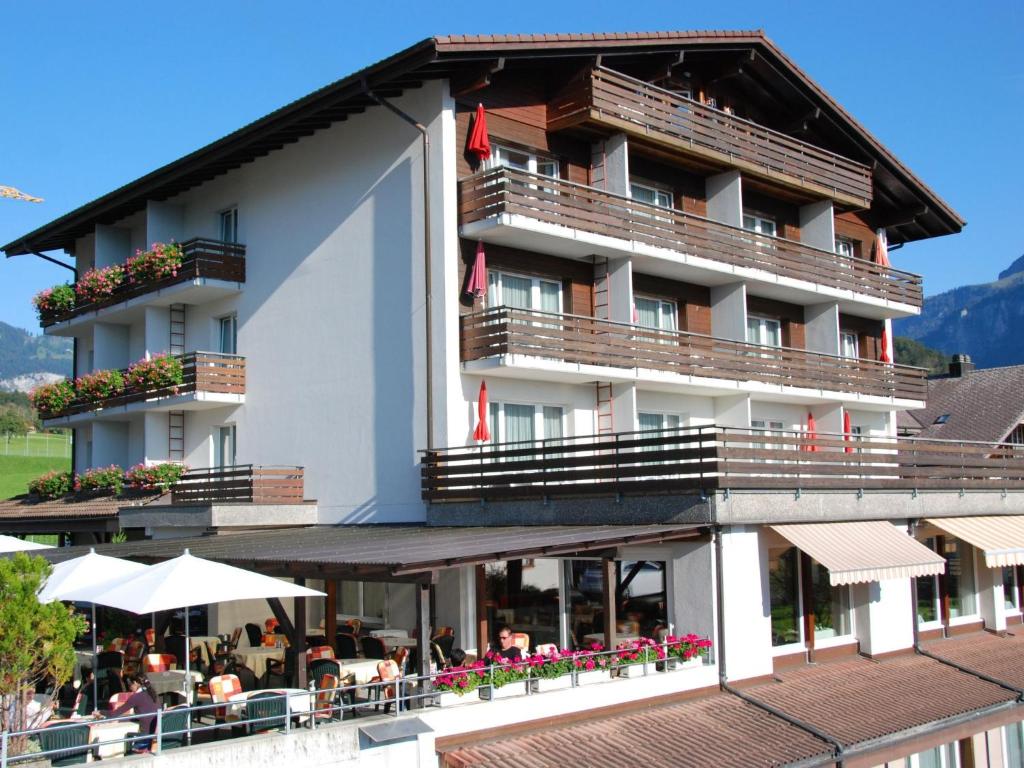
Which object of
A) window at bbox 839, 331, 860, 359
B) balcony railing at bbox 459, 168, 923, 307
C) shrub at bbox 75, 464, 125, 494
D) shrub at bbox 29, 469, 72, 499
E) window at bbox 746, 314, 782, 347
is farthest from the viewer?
window at bbox 839, 331, 860, 359

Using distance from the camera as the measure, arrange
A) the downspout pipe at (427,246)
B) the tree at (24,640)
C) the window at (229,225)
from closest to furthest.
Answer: the tree at (24,640) → the downspout pipe at (427,246) → the window at (229,225)

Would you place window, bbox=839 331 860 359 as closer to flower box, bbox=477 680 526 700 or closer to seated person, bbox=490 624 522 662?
seated person, bbox=490 624 522 662

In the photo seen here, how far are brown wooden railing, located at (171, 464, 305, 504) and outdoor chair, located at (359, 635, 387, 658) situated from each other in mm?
6313

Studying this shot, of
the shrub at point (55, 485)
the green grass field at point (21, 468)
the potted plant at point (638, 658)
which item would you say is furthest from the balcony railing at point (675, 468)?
the green grass field at point (21, 468)

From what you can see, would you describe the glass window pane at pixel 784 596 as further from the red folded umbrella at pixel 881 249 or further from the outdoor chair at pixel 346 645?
the red folded umbrella at pixel 881 249

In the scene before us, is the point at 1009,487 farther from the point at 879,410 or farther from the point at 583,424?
the point at 583,424

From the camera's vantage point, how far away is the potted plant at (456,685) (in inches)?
611

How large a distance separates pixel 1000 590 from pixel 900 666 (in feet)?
21.2

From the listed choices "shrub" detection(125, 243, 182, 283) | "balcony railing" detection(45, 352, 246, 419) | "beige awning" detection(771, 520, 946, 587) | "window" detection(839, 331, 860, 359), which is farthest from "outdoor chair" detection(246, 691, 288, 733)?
"window" detection(839, 331, 860, 359)

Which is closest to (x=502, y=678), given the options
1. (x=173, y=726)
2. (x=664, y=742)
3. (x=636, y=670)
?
(x=664, y=742)

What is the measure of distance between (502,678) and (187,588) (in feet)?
15.2

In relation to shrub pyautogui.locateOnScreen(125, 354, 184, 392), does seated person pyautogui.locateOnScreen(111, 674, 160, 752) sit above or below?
below

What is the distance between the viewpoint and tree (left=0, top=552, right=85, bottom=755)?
1302cm

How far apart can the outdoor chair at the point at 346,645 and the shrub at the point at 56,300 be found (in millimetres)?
19477
